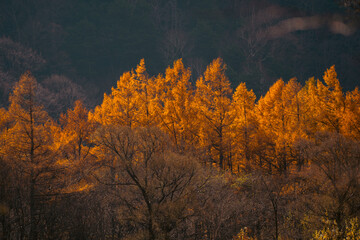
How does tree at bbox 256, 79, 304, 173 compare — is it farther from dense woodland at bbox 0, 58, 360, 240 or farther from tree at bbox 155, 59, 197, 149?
tree at bbox 155, 59, 197, 149

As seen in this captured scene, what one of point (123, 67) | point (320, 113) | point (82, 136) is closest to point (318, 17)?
point (123, 67)

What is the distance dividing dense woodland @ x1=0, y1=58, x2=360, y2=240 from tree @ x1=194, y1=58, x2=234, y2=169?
0.25 ft

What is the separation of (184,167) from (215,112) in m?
8.19

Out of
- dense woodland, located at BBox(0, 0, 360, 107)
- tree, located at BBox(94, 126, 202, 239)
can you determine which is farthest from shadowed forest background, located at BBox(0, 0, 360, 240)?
dense woodland, located at BBox(0, 0, 360, 107)

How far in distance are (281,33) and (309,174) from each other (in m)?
104

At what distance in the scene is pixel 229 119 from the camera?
19.7m

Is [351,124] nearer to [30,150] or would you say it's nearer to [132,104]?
[132,104]

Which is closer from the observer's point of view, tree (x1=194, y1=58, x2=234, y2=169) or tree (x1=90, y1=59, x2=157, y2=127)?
tree (x1=194, y1=58, x2=234, y2=169)

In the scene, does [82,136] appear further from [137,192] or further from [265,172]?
[265,172]

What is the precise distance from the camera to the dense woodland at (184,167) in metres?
12.4

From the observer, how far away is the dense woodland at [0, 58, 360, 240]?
40.8 feet

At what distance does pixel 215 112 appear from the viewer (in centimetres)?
1972

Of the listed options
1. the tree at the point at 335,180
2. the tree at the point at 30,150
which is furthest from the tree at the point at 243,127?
the tree at the point at 30,150

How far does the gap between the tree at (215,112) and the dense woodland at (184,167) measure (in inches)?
3.0
